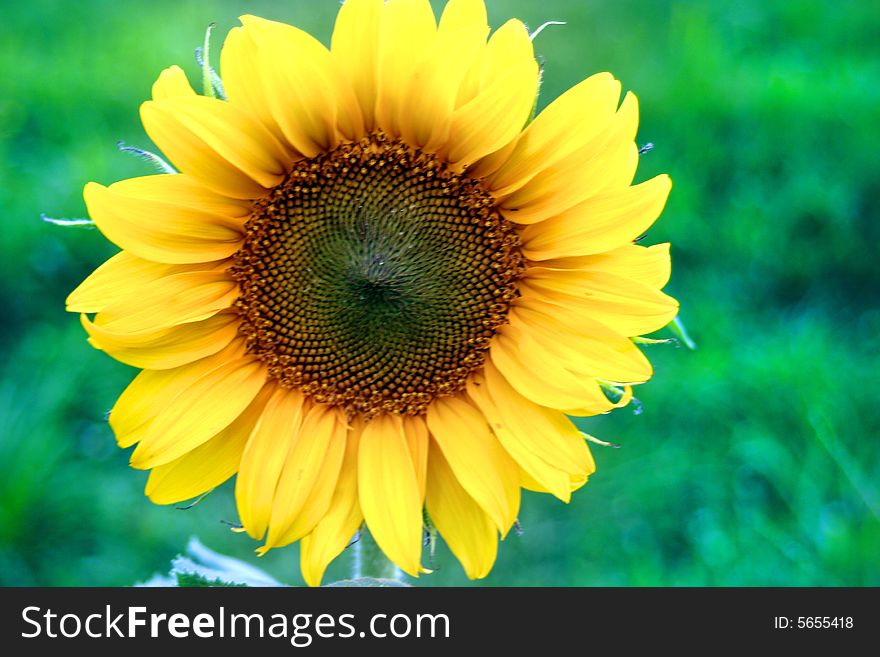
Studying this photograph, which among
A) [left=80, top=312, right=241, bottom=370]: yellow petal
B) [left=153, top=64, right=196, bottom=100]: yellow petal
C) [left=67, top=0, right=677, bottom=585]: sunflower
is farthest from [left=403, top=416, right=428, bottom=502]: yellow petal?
[left=153, top=64, right=196, bottom=100]: yellow petal

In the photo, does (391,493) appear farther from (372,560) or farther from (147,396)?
(147,396)

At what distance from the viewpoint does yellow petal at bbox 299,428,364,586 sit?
1469mm

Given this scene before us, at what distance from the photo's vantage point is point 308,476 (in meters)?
1.51

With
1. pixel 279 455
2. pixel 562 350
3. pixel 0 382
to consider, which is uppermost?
pixel 0 382

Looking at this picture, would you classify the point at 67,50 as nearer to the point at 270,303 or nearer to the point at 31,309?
the point at 31,309

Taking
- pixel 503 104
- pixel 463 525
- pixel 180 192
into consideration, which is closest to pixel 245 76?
pixel 180 192

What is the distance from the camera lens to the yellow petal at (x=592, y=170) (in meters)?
1.38

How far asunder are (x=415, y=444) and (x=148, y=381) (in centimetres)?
43

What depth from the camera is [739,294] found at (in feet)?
10.8

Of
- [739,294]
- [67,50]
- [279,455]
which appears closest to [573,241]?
[279,455]

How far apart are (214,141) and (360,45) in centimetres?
24

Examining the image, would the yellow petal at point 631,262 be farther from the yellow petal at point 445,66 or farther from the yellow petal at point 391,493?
the yellow petal at point 391,493

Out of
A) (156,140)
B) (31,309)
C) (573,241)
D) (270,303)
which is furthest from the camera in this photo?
(31,309)
